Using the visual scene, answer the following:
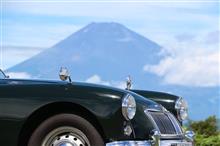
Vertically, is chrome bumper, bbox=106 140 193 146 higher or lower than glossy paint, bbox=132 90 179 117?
lower

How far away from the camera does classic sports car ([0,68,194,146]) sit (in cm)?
754

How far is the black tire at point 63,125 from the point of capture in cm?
749

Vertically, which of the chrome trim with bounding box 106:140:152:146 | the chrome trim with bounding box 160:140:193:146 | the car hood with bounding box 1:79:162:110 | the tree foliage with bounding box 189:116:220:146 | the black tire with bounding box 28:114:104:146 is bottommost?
the chrome trim with bounding box 106:140:152:146

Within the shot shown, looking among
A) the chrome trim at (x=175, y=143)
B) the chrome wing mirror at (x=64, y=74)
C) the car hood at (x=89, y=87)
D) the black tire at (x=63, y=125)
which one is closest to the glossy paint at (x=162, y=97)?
the chrome trim at (x=175, y=143)

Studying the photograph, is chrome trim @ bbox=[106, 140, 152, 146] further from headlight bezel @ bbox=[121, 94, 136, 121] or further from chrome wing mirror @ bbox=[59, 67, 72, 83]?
chrome wing mirror @ bbox=[59, 67, 72, 83]

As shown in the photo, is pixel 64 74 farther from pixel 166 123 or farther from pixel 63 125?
pixel 166 123

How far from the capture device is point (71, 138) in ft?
24.6

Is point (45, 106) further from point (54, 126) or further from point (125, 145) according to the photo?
point (125, 145)

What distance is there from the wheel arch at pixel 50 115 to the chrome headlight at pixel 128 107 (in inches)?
11.9

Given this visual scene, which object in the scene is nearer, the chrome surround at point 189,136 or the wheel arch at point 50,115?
the wheel arch at point 50,115

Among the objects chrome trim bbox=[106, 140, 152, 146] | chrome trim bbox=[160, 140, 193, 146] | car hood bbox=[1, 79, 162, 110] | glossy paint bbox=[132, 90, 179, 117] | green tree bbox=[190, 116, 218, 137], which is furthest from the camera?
green tree bbox=[190, 116, 218, 137]

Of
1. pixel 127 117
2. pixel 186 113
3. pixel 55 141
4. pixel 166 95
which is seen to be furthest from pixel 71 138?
pixel 166 95

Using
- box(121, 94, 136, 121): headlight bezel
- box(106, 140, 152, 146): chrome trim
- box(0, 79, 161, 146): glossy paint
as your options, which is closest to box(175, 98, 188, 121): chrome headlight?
box(0, 79, 161, 146): glossy paint

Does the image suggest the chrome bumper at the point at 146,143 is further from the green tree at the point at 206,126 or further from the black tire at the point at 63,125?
the green tree at the point at 206,126
